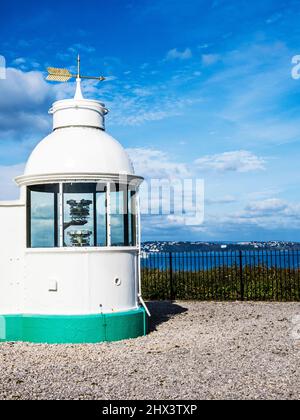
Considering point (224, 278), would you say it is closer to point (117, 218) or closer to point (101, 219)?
point (117, 218)

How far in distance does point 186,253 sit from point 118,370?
1223 centimetres

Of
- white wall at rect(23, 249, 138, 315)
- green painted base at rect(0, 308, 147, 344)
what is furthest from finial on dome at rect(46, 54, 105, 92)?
green painted base at rect(0, 308, 147, 344)


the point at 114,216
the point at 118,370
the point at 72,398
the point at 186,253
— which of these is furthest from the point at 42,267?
the point at 186,253

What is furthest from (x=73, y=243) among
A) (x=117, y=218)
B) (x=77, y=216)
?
(x=117, y=218)

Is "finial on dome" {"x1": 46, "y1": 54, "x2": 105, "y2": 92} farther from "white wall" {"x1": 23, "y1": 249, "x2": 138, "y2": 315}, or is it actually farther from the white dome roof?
"white wall" {"x1": 23, "y1": 249, "x2": 138, "y2": 315}

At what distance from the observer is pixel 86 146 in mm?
11453

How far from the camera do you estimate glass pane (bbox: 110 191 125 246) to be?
1147 centimetres

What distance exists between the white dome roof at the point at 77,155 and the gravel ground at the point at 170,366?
11.4 feet

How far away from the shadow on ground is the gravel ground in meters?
0.43

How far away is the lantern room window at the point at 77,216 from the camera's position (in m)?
11.3

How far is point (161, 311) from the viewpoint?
15.6 meters

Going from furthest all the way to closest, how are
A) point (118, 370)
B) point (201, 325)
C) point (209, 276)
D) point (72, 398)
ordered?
point (209, 276) → point (201, 325) → point (118, 370) → point (72, 398)

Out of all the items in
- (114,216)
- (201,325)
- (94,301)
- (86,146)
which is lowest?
(201,325)
